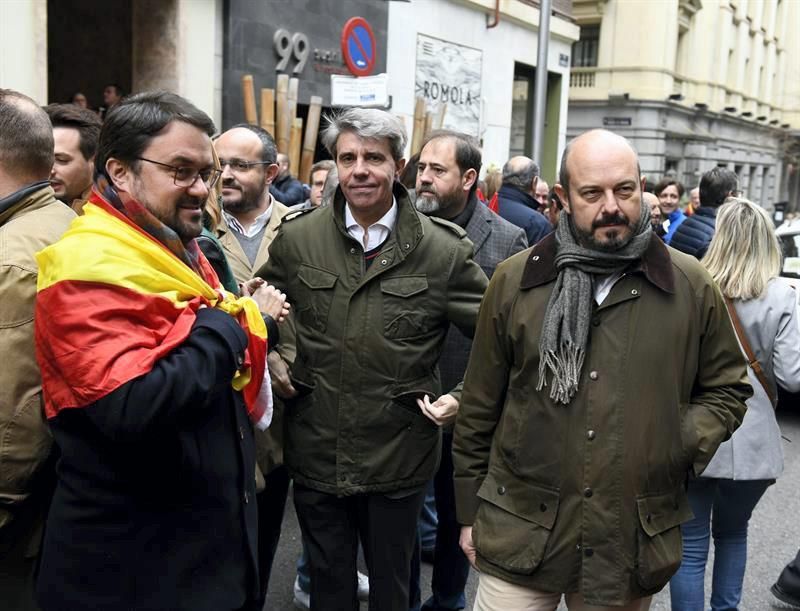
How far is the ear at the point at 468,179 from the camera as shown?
4.38 meters

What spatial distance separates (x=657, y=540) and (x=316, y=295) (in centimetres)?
141

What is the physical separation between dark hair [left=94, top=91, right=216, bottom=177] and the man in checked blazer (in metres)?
1.97

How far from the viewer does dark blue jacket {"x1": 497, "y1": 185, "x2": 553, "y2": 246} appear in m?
6.29

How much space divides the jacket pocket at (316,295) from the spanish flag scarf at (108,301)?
985 millimetres

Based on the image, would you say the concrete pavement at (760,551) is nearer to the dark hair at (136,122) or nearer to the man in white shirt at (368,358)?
the man in white shirt at (368,358)

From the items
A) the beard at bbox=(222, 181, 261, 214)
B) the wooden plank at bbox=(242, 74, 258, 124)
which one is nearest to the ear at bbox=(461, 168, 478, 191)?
the beard at bbox=(222, 181, 261, 214)

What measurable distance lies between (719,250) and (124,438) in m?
2.80

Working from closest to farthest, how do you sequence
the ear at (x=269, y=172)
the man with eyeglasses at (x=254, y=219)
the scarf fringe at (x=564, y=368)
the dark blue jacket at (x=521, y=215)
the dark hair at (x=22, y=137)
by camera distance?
the scarf fringe at (x=564, y=368), the dark hair at (x=22, y=137), the man with eyeglasses at (x=254, y=219), the ear at (x=269, y=172), the dark blue jacket at (x=521, y=215)

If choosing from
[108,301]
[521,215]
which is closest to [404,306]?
[108,301]

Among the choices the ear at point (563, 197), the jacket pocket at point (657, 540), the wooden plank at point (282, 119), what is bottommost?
the jacket pocket at point (657, 540)

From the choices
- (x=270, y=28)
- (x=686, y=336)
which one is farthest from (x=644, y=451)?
(x=270, y=28)

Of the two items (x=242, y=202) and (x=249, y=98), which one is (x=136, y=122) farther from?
(x=249, y=98)

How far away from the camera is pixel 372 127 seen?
10.7 feet

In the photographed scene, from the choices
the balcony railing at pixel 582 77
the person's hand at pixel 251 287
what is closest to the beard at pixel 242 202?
the person's hand at pixel 251 287
